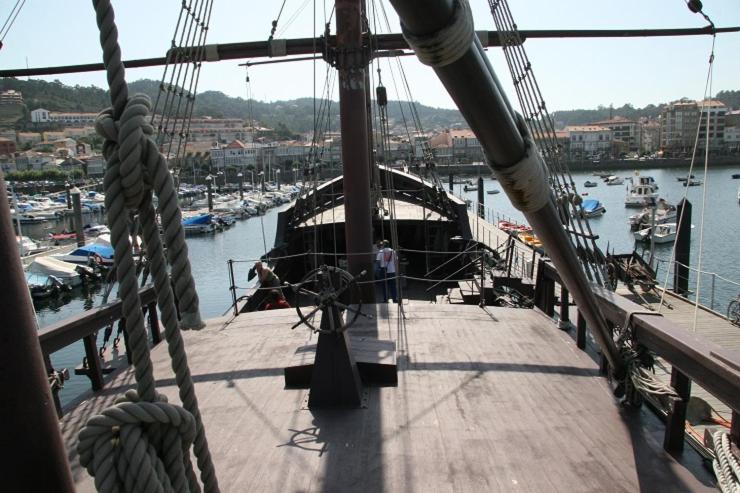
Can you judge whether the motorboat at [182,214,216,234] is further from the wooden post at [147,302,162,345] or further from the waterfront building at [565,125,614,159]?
the waterfront building at [565,125,614,159]

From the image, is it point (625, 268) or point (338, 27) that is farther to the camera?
point (625, 268)

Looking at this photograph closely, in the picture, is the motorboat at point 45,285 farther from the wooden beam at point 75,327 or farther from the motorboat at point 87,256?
the wooden beam at point 75,327

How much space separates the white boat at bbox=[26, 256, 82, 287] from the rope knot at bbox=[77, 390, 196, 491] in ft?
107

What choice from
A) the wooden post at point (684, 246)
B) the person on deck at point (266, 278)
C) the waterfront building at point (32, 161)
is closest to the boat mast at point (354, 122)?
the person on deck at point (266, 278)

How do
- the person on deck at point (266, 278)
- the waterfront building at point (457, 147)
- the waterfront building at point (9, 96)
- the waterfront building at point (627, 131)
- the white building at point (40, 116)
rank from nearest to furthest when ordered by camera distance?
the person on deck at point (266, 278) < the waterfront building at point (9, 96) < the waterfront building at point (457, 147) < the white building at point (40, 116) < the waterfront building at point (627, 131)

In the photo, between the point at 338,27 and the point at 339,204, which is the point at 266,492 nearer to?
the point at 338,27

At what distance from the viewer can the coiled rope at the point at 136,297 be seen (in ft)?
4.24

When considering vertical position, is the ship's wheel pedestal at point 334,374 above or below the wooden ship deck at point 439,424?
above

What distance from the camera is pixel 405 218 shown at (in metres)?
13.5

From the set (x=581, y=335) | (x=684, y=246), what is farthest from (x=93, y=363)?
(x=684, y=246)

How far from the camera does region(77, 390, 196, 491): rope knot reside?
1.28m

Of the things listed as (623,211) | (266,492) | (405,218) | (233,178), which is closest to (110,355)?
(266,492)

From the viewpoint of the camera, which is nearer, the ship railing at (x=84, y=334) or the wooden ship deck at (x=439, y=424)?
the wooden ship deck at (x=439, y=424)

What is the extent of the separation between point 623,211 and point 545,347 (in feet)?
177
